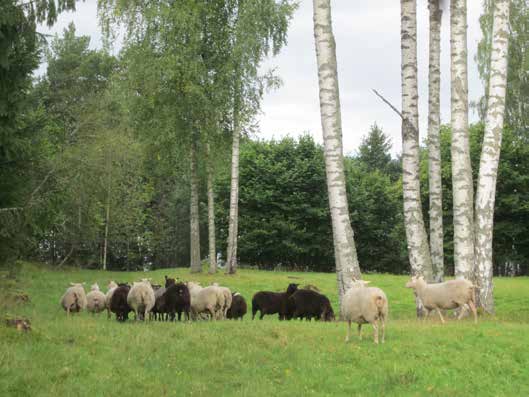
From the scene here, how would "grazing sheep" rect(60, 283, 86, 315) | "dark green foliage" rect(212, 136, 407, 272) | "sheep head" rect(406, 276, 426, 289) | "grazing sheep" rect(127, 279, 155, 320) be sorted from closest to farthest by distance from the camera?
"sheep head" rect(406, 276, 426, 289) → "grazing sheep" rect(127, 279, 155, 320) → "grazing sheep" rect(60, 283, 86, 315) → "dark green foliage" rect(212, 136, 407, 272)

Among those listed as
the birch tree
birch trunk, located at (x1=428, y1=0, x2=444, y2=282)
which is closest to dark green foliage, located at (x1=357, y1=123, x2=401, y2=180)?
the birch tree

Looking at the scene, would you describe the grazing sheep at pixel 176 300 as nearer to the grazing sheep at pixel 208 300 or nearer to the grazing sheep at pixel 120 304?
the grazing sheep at pixel 208 300

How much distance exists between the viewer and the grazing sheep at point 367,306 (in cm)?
1223

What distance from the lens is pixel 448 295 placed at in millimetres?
14961

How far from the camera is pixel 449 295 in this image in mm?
14938

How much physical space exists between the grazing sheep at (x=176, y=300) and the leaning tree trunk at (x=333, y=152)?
4034 millimetres

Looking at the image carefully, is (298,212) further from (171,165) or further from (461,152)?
(461,152)

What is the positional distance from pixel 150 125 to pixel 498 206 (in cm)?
2957

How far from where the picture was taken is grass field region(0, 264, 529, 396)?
34.0 feet

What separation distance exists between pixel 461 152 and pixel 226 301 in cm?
759

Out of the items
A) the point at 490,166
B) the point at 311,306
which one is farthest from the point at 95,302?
the point at 490,166

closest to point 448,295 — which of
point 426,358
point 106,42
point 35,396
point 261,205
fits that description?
point 426,358

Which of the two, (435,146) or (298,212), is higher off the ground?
(298,212)

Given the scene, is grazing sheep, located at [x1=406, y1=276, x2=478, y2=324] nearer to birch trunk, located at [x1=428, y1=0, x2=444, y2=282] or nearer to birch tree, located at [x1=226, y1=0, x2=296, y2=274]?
birch trunk, located at [x1=428, y1=0, x2=444, y2=282]
